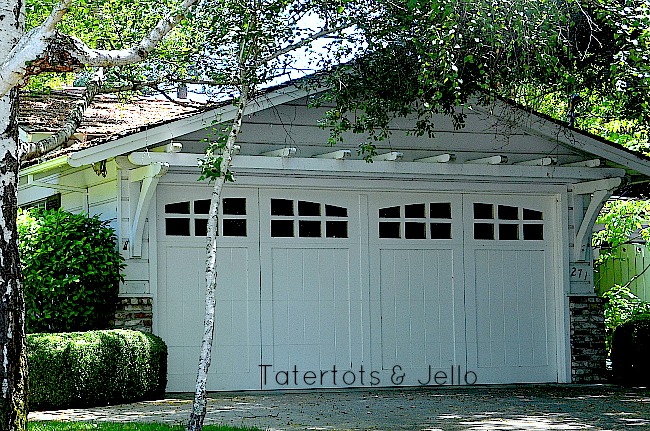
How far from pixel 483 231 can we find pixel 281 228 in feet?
9.54

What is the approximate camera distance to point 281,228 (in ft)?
42.0

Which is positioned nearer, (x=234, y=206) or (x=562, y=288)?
(x=234, y=206)

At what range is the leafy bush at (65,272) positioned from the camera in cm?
1109

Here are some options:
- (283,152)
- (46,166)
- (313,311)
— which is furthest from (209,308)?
(46,166)

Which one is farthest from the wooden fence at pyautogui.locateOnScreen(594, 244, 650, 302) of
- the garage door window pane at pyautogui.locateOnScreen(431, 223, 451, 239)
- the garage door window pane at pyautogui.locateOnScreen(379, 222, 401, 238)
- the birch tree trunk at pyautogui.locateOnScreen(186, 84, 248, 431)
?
the birch tree trunk at pyautogui.locateOnScreen(186, 84, 248, 431)

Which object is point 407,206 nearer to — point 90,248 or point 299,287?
point 299,287

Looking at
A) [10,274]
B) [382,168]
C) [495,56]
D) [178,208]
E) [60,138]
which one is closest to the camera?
[10,274]

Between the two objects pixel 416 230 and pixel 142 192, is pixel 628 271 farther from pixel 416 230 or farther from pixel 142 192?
pixel 142 192

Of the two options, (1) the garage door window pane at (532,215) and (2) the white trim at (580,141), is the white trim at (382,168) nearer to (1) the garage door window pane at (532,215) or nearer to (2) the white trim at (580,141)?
(2) the white trim at (580,141)

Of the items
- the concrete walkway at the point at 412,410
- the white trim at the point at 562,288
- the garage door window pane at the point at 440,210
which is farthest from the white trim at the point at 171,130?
the white trim at the point at 562,288

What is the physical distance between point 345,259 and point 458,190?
185cm

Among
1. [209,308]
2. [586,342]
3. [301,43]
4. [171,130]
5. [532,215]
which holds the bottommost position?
[586,342]

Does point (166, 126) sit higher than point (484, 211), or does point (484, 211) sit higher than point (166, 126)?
point (166, 126)

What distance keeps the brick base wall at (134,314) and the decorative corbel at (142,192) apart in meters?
0.55
